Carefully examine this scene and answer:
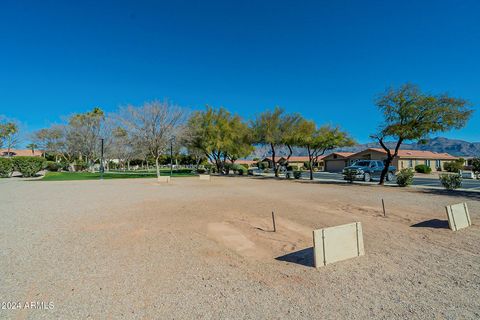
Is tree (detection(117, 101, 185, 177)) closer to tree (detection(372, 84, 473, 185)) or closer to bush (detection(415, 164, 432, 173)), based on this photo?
tree (detection(372, 84, 473, 185))

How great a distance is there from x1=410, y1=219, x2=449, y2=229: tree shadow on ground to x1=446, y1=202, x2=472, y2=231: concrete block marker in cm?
26

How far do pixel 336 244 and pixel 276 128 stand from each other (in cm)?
2402

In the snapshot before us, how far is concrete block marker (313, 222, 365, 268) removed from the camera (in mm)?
4199

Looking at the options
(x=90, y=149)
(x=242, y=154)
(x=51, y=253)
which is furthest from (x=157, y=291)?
(x=90, y=149)

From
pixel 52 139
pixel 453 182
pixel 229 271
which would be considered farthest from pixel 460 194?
pixel 52 139

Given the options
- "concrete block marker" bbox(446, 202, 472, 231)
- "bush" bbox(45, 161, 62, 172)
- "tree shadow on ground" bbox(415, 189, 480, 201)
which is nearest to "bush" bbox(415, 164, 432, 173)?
"tree shadow on ground" bbox(415, 189, 480, 201)

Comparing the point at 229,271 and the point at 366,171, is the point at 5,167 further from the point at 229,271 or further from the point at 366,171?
the point at 366,171

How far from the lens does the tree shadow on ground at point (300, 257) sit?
439cm

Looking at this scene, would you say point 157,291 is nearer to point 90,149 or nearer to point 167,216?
point 167,216

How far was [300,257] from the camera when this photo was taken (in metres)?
4.64

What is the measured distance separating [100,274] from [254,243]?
3011mm

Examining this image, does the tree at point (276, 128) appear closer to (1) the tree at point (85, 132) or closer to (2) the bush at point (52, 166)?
(1) the tree at point (85, 132)

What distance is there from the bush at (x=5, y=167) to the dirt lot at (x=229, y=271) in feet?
87.3

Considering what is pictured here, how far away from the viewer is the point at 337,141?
23.1 m
